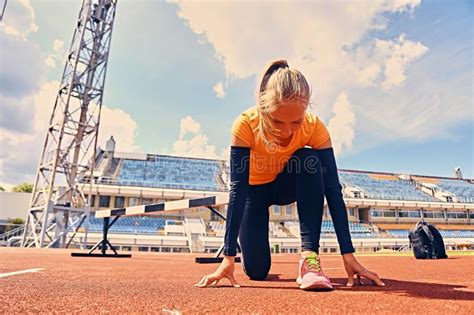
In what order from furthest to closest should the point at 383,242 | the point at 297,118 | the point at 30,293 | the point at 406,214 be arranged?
the point at 406,214 < the point at 383,242 < the point at 297,118 < the point at 30,293

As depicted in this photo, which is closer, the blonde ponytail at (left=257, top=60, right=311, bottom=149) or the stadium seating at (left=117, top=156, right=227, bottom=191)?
the blonde ponytail at (left=257, top=60, right=311, bottom=149)

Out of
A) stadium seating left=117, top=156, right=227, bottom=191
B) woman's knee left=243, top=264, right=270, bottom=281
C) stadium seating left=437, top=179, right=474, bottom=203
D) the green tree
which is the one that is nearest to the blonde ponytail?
woman's knee left=243, top=264, right=270, bottom=281

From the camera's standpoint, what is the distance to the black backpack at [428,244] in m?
4.19

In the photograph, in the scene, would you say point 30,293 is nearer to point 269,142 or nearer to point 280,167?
point 269,142

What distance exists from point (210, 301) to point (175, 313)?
0.18 metres

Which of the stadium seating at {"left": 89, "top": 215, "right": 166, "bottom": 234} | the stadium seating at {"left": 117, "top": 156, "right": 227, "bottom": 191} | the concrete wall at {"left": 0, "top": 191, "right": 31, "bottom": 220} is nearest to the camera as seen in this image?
the stadium seating at {"left": 89, "top": 215, "right": 166, "bottom": 234}

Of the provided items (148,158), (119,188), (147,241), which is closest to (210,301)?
(147,241)

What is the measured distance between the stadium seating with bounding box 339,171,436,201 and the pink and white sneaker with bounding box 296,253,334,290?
888 inches

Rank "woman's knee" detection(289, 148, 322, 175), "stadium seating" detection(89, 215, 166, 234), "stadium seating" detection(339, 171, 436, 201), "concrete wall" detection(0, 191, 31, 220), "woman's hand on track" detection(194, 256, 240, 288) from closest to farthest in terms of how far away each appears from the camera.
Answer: "woman's hand on track" detection(194, 256, 240, 288)
"woman's knee" detection(289, 148, 322, 175)
"stadium seating" detection(89, 215, 166, 234)
"concrete wall" detection(0, 191, 31, 220)
"stadium seating" detection(339, 171, 436, 201)

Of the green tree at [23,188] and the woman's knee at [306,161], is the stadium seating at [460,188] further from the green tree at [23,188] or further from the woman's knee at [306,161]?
the green tree at [23,188]

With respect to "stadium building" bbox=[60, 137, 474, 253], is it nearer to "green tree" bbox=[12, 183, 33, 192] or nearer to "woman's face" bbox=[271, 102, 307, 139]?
"woman's face" bbox=[271, 102, 307, 139]

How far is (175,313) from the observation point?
78 cm

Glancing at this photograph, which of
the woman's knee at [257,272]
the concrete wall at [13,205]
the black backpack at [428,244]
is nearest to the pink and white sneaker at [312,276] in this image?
the woman's knee at [257,272]

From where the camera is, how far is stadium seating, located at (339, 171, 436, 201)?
23.0 meters
